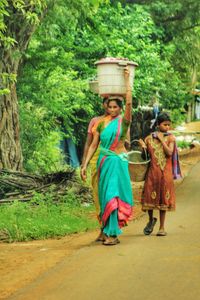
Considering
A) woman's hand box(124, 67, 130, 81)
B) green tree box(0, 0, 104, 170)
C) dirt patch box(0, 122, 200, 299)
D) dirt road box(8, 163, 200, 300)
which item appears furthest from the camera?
green tree box(0, 0, 104, 170)

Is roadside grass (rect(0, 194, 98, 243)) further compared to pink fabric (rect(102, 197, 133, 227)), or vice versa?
roadside grass (rect(0, 194, 98, 243))

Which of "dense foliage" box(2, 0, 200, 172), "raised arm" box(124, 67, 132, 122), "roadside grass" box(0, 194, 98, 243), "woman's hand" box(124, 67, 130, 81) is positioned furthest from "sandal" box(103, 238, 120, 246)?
"dense foliage" box(2, 0, 200, 172)

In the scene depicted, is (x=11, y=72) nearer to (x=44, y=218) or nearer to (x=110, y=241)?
(x=44, y=218)

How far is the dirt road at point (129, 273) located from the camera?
17.7ft

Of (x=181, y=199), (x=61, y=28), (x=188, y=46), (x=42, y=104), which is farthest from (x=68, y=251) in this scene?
(x=188, y=46)

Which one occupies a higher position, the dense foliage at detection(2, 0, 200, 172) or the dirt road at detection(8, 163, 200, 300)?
the dense foliage at detection(2, 0, 200, 172)

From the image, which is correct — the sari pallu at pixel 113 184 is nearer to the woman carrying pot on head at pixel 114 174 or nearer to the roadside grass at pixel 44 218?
the woman carrying pot on head at pixel 114 174

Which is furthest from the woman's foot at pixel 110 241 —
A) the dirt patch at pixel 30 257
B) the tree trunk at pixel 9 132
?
the tree trunk at pixel 9 132

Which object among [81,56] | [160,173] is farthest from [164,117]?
[81,56]

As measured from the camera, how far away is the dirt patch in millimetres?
6450

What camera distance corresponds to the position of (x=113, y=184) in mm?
7949

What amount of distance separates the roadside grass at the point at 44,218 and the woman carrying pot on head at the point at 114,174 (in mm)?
2114

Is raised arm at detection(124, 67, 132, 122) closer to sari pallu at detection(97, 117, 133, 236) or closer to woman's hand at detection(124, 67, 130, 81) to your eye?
woman's hand at detection(124, 67, 130, 81)

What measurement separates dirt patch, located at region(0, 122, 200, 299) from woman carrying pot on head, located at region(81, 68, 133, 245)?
0.59 m
